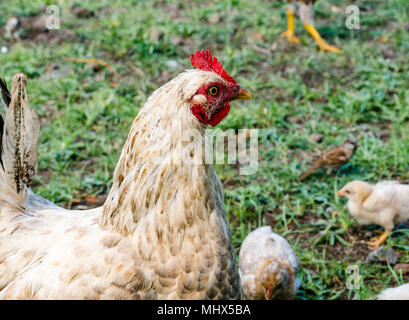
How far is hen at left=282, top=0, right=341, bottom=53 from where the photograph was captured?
655cm

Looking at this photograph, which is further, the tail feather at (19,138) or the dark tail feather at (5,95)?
the dark tail feather at (5,95)

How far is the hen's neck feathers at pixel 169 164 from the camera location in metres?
2.19

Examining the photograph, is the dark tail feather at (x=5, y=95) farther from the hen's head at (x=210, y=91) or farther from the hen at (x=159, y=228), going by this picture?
the hen's head at (x=210, y=91)

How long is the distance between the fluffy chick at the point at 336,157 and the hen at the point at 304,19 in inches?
103

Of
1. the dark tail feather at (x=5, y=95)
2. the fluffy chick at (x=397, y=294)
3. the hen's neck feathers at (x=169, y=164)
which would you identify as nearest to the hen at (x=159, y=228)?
the hen's neck feathers at (x=169, y=164)

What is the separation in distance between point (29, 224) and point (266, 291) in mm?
1586

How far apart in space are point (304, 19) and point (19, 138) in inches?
201

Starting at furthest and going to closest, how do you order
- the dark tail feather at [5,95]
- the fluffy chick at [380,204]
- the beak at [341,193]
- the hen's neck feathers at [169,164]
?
the beak at [341,193] < the fluffy chick at [380,204] < the dark tail feather at [5,95] < the hen's neck feathers at [169,164]

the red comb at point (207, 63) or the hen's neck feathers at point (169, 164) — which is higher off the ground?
the red comb at point (207, 63)

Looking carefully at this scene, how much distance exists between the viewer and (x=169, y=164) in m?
2.19

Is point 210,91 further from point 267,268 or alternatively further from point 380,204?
point 380,204

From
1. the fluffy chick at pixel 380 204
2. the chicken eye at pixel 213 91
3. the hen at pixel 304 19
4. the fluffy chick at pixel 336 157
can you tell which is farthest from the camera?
the hen at pixel 304 19

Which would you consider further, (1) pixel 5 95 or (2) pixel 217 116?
(1) pixel 5 95

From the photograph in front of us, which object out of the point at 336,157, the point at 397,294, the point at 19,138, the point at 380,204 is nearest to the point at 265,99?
the point at 336,157
